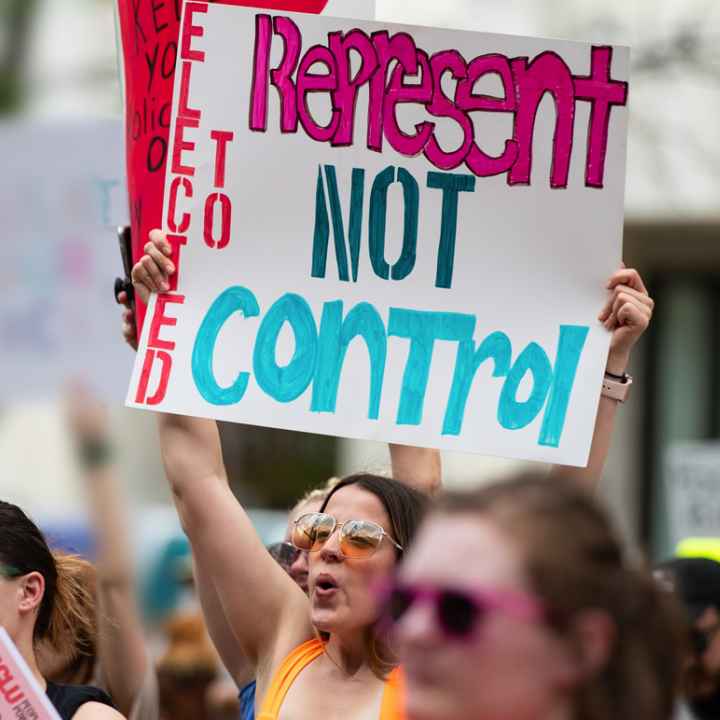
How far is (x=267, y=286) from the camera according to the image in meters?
3.37

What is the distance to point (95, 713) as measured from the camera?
10.4 ft

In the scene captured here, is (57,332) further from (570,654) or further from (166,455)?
(570,654)

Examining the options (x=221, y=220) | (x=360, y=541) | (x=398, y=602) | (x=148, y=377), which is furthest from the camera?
(x=221, y=220)

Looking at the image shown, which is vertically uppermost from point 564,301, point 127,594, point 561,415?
point 564,301

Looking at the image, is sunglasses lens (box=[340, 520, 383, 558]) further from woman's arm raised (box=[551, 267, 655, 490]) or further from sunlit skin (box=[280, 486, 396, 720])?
woman's arm raised (box=[551, 267, 655, 490])

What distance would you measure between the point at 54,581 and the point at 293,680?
1.91 feet

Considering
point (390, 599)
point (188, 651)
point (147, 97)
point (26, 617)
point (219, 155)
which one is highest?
point (147, 97)

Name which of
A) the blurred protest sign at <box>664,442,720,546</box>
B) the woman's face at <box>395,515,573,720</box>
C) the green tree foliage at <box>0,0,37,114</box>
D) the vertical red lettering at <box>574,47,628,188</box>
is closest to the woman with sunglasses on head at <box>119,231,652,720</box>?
the vertical red lettering at <box>574,47,628,188</box>

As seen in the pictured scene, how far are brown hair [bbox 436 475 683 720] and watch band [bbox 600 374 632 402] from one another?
128cm

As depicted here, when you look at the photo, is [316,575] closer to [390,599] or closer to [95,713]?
[95,713]

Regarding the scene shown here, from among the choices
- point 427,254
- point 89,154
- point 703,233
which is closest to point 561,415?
point 427,254

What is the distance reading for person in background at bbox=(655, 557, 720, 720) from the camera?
422cm

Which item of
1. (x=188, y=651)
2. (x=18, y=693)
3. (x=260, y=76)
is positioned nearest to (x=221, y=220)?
(x=260, y=76)

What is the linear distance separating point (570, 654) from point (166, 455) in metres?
1.48
